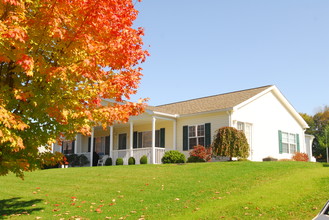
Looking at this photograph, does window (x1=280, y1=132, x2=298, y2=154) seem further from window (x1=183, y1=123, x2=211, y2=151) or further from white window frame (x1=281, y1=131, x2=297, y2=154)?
window (x1=183, y1=123, x2=211, y2=151)

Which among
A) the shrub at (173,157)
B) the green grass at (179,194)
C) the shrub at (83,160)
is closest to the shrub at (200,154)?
the shrub at (173,157)

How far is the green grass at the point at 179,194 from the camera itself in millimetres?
9727

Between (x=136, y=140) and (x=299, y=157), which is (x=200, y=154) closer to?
(x=136, y=140)

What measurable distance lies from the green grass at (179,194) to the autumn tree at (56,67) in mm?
2722

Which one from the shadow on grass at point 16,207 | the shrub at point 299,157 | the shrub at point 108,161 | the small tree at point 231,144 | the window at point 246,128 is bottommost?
the shadow on grass at point 16,207

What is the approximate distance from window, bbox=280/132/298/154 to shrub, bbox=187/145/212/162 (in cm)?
613

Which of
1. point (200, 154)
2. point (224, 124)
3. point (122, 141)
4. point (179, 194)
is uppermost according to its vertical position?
point (224, 124)

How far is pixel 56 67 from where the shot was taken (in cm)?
803

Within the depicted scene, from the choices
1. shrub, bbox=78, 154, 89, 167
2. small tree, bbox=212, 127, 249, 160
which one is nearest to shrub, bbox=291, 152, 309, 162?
small tree, bbox=212, 127, 249, 160

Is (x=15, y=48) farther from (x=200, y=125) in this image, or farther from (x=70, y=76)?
(x=200, y=125)

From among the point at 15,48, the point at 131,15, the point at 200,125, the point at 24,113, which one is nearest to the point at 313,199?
the point at 131,15

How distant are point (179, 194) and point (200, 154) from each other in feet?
28.5

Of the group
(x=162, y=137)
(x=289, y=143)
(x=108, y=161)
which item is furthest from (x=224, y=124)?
(x=108, y=161)

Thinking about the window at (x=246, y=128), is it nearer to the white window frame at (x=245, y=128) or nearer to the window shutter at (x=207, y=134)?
the white window frame at (x=245, y=128)
